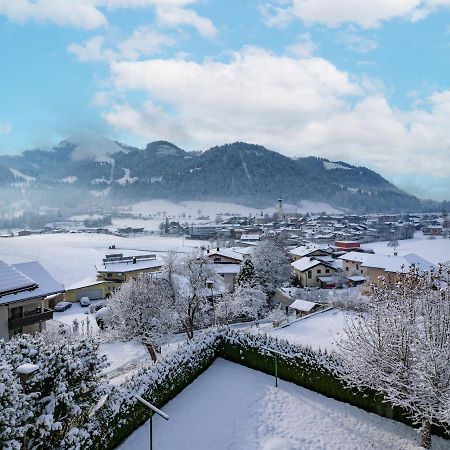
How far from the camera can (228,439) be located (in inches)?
451

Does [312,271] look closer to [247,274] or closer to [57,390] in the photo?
[247,274]

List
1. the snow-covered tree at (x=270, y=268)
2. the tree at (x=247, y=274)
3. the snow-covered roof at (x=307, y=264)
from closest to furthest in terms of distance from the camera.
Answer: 1. the tree at (x=247, y=274)
2. the snow-covered tree at (x=270, y=268)
3. the snow-covered roof at (x=307, y=264)

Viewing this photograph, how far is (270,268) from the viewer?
4397 centimetres

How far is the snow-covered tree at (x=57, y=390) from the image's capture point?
7762mm

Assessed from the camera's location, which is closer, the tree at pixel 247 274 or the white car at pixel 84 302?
the tree at pixel 247 274

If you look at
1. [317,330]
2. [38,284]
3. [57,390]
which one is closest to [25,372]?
[57,390]

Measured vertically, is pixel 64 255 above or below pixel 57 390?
below

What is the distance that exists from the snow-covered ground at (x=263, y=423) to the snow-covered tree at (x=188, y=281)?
1330 cm

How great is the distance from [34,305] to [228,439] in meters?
14.8

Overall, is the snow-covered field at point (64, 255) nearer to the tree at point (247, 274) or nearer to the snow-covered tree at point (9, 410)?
the tree at point (247, 274)

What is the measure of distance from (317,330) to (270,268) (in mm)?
21534

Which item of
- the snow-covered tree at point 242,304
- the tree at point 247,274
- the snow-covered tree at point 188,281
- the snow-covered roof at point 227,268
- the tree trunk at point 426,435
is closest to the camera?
the tree trunk at point 426,435

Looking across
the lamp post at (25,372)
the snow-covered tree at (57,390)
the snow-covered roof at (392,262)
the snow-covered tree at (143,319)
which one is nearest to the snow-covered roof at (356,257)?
the snow-covered roof at (392,262)

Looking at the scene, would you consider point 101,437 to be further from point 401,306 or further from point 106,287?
point 106,287
